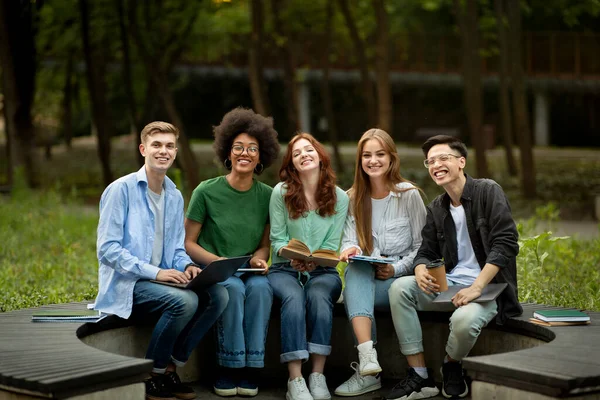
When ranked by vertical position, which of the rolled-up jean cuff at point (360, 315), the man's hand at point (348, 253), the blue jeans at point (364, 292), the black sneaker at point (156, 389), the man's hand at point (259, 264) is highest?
the man's hand at point (348, 253)

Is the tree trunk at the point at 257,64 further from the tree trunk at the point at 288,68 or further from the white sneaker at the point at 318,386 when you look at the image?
the white sneaker at the point at 318,386

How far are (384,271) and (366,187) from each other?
0.65m

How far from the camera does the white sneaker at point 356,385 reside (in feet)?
23.5

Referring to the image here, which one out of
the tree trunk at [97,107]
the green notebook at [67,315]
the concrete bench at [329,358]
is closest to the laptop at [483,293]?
the concrete bench at [329,358]

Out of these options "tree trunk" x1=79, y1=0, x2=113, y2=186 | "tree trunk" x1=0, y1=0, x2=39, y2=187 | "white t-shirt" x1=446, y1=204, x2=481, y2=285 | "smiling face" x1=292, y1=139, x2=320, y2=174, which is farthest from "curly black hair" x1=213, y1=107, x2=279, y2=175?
"tree trunk" x1=79, y1=0, x2=113, y2=186

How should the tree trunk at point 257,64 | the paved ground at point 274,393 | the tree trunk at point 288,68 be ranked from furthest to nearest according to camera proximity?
1. the tree trunk at point 288,68
2. the tree trunk at point 257,64
3. the paved ground at point 274,393

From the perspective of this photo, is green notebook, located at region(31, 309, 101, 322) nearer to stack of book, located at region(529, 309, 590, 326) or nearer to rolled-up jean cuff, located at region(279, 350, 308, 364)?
rolled-up jean cuff, located at region(279, 350, 308, 364)

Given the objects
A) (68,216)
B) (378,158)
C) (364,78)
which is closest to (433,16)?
(364,78)

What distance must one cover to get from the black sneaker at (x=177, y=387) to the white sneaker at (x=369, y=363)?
1.13m

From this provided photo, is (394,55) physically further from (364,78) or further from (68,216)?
(68,216)

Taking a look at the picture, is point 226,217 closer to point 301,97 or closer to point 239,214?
point 239,214

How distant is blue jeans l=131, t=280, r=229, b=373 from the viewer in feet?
22.2

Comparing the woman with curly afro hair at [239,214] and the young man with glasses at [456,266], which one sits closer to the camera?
the young man with glasses at [456,266]

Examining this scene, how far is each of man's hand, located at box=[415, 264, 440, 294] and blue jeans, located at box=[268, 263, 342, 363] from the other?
25.7 inches
